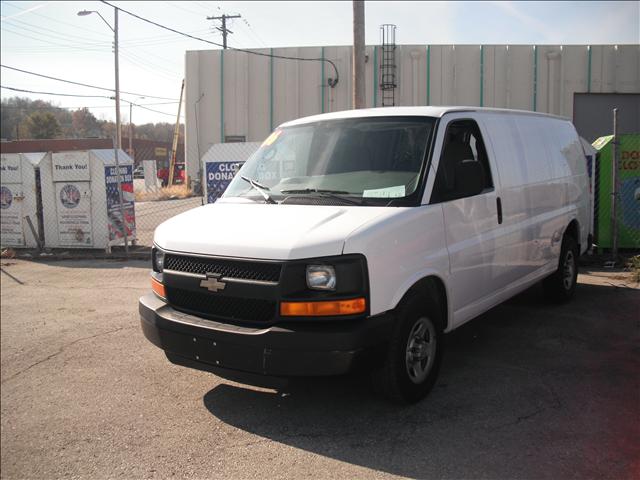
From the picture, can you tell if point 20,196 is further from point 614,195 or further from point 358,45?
point 614,195

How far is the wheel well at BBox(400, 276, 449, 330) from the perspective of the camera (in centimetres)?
408

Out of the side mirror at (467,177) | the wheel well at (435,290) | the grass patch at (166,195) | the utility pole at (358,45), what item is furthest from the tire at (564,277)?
the grass patch at (166,195)

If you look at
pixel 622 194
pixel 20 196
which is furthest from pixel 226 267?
pixel 20 196

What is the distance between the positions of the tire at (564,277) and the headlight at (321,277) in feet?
13.6

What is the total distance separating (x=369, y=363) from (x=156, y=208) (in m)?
21.5

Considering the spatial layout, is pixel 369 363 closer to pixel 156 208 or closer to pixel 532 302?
pixel 532 302

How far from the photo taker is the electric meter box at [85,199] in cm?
1124

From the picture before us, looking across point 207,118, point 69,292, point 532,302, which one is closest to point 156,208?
point 207,118

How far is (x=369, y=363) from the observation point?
3.61 meters

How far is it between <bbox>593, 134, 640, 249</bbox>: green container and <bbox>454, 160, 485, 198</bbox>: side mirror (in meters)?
6.26

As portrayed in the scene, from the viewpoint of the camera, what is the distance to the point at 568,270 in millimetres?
7051

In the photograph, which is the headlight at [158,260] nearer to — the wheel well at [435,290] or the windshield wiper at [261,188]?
the windshield wiper at [261,188]

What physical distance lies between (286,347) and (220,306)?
61 centimetres

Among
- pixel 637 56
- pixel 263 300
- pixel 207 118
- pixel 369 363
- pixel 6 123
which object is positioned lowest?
pixel 369 363
